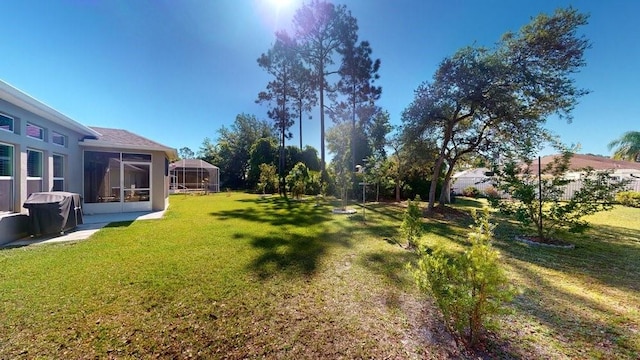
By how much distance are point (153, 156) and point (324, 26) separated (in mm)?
13791

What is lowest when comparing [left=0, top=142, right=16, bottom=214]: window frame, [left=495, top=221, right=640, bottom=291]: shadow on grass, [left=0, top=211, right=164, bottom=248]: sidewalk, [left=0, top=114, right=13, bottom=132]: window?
[left=495, top=221, right=640, bottom=291]: shadow on grass

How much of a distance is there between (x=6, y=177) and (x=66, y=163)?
3030 mm

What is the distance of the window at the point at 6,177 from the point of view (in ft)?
18.2

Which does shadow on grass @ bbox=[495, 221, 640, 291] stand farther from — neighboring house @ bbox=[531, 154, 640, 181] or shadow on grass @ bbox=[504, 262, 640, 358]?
neighboring house @ bbox=[531, 154, 640, 181]

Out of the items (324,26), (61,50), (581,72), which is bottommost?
(581,72)

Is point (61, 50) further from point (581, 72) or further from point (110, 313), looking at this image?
point (581, 72)

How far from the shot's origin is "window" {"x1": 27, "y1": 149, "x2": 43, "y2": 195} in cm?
645

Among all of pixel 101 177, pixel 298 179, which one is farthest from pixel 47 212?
pixel 298 179

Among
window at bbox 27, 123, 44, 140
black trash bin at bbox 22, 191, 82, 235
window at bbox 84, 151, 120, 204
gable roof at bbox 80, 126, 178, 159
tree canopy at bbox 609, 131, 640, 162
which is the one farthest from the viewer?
tree canopy at bbox 609, 131, 640, 162

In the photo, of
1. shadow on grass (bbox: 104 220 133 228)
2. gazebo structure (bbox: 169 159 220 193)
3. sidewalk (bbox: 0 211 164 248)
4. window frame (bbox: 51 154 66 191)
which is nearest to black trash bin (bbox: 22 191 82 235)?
sidewalk (bbox: 0 211 164 248)

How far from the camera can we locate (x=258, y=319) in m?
2.78

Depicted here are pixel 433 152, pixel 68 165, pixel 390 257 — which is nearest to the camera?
pixel 390 257

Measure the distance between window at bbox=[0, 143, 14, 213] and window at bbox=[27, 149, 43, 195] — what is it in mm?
691

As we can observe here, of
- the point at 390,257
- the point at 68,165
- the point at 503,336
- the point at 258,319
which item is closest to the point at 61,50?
the point at 68,165
